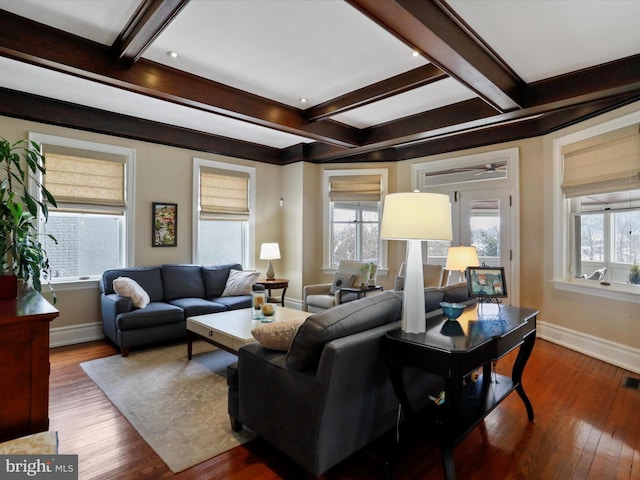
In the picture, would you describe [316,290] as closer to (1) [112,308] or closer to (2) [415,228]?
(1) [112,308]

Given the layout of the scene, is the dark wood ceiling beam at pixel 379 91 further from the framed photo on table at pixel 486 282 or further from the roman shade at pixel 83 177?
the roman shade at pixel 83 177

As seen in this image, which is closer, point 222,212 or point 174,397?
point 174,397

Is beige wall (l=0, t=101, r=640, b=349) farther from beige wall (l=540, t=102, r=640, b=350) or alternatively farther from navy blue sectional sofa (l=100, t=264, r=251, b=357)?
navy blue sectional sofa (l=100, t=264, r=251, b=357)

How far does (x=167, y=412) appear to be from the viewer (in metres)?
2.63

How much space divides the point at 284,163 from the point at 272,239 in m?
1.36

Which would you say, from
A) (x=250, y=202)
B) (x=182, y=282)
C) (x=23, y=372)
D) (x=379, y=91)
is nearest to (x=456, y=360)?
(x=23, y=372)

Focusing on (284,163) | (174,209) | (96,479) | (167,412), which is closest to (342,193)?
(284,163)

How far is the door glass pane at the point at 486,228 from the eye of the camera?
4977mm

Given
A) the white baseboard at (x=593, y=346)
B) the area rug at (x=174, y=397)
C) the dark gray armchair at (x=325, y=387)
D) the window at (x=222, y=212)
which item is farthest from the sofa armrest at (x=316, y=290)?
the dark gray armchair at (x=325, y=387)

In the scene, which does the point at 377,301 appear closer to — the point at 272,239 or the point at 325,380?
the point at 325,380

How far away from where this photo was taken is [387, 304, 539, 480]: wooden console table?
178cm

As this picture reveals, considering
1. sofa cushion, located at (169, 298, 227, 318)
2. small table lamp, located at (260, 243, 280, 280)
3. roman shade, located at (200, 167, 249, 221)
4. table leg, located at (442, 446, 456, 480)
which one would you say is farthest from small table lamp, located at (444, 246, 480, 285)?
roman shade, located at (200, 167, 249, 221)

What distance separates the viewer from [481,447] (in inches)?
87.9

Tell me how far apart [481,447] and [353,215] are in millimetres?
4421
